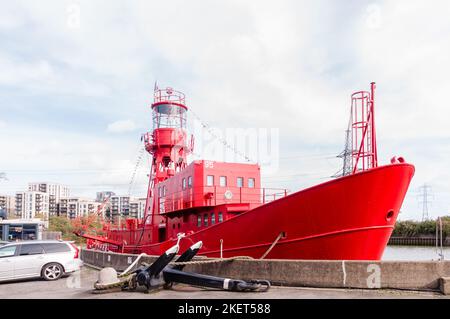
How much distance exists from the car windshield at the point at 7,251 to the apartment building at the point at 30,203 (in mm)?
177252

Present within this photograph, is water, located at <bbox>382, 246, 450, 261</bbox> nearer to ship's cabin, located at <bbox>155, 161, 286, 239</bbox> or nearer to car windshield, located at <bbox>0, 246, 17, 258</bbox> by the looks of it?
ship's cabin, located at <bbox>155, 161, 286, 239</bbox>

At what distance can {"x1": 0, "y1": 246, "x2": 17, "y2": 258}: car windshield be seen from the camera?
12.8 m

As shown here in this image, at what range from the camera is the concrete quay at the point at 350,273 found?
338 inches

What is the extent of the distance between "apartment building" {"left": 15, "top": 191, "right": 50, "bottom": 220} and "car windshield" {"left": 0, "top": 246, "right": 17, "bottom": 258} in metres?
177

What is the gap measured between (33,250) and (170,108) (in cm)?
1319

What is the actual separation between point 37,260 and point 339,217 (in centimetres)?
1031

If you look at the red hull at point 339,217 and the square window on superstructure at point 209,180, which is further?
the square window on superstructure at point 209,180

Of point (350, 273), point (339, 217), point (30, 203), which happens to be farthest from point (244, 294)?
point (30, 203)

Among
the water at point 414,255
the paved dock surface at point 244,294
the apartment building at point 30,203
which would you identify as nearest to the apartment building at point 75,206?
the apartment building at point 30,203

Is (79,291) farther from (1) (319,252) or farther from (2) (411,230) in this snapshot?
(2) (411,230)

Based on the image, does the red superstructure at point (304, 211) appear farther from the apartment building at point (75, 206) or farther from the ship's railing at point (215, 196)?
the apartment building at point (75, 206)

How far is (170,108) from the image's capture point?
2428 centimetres

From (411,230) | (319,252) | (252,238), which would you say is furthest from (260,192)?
(411,230)

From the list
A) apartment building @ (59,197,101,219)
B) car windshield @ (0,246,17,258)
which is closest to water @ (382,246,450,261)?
car windshield @ (0,246,17,258)
